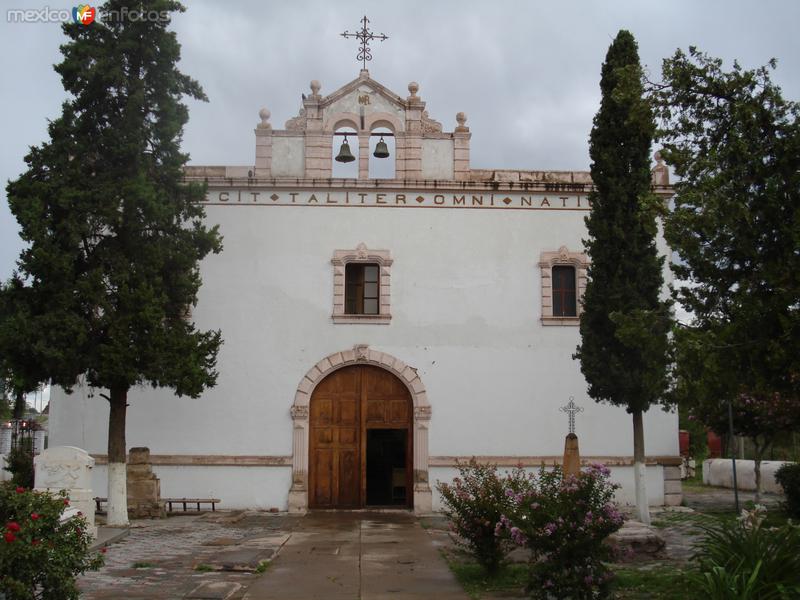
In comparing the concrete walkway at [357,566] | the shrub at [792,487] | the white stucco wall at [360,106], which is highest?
the white stucco wall at [360,106]

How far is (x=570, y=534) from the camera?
820 cm

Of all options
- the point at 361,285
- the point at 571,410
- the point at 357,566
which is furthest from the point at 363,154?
the point at 357,566

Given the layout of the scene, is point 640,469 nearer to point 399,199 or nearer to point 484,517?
point 484,517

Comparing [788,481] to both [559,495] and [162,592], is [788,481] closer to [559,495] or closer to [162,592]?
[559,495]

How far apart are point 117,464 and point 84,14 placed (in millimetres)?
8759

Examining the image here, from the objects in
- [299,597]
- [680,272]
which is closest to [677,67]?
[680,272]

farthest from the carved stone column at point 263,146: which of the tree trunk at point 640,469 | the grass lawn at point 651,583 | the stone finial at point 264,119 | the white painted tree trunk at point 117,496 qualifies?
the grass lawn at point 651,583

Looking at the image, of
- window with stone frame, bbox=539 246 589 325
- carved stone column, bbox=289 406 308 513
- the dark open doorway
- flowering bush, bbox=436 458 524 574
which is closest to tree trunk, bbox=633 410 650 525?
window with stone frame, bbox=539 246 589 325

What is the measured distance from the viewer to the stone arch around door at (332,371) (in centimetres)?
1917

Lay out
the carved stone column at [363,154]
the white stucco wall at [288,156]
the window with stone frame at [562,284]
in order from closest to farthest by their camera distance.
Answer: the window with stone frame at [562,284] → the carved stone column at [363,154] → the white stucco wall at [288,156]

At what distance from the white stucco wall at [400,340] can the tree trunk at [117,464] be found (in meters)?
3.24

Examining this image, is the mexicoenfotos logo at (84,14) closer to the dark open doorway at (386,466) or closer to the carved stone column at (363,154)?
the carved stone column at (363,154)

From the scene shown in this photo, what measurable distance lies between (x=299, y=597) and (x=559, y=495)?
127 inches

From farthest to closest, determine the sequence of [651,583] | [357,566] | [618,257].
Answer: [618,257], [357,566], [651,583]
